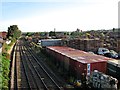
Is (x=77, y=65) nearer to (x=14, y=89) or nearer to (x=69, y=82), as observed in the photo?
(x=69, y=82)

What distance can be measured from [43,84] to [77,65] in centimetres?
292

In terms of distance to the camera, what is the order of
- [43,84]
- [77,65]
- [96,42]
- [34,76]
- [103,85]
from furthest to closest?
[96,42], [34,76], [77,65], [43,84], [103,85]

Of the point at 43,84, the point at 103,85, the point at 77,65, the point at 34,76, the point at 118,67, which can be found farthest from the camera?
the point at 34,76

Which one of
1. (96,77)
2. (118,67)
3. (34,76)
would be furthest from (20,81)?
(118,67)

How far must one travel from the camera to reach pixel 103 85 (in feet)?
38.6

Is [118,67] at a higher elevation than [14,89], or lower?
higher

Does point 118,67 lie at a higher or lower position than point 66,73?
higher

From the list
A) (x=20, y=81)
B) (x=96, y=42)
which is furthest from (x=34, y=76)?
(x=96, y=42)

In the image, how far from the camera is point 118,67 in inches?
534

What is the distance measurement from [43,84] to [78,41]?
22760 millimetres

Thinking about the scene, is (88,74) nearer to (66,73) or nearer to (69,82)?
(69,82)

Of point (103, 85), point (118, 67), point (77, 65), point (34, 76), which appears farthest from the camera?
point (34, 76)

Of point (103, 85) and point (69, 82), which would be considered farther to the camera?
point (69, 82)

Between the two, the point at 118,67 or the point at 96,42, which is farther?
the point at 96,42
